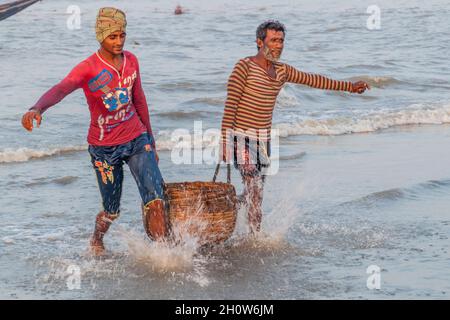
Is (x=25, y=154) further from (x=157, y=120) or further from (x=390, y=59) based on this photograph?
(x=390, y=59)

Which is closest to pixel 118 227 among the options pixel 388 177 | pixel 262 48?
pixel 262 48

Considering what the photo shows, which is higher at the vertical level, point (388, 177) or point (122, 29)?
point (122, 29)

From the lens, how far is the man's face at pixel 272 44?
22.0ft

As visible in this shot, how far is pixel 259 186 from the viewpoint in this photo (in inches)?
279

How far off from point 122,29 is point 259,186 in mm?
1762

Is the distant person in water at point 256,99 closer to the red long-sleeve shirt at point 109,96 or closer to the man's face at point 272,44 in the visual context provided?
the man's face at point 272,44

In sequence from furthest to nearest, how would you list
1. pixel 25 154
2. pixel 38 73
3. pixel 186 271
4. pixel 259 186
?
pixel 38 73, pixel 25 154, pixel 259 186, pixel 186 271

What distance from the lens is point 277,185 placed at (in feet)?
31.1

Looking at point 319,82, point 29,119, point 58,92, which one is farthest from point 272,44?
point 29,119

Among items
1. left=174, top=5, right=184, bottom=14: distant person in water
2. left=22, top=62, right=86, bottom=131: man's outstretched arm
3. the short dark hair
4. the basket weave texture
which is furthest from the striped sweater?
left=174, top=5, right=184, bottom=14: distant person in water

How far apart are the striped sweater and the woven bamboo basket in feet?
1.36

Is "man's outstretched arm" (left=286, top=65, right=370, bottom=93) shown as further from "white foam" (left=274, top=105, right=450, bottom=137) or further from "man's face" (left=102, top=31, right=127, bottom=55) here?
"white foam" (left=274, top=105, right=450, bottom=137)

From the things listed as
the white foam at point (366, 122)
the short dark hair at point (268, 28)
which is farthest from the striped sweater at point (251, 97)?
the white foam at point (366, 122)
